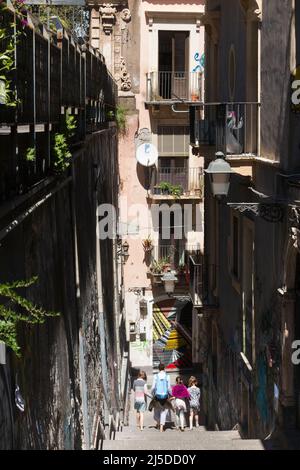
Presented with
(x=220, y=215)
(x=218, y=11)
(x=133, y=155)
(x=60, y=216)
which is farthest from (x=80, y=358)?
(x=133, y=155)

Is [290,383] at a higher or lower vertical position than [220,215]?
lower

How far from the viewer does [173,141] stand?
30.8 meters

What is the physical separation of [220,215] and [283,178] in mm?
7744

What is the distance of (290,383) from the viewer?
11875 millimetres

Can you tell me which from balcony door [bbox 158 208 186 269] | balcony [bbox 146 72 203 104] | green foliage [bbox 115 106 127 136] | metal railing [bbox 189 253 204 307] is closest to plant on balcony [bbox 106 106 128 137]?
green foliage [bbox 115 106 127 136]

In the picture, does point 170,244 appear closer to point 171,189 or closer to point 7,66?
point 171,189

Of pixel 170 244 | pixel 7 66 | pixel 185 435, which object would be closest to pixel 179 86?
pixel 170 244

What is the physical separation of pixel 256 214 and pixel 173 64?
18752 millimetres

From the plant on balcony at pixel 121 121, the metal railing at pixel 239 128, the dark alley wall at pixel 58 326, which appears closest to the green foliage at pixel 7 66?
the dark alley wall at pixel 58 326

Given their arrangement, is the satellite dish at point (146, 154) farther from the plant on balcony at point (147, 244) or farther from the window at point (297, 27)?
the window at point (297, 27)

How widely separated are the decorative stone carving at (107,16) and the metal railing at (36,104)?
16819mm

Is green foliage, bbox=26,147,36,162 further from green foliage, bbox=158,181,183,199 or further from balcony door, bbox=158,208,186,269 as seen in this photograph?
balcony door, bbox=158,208,186,269
